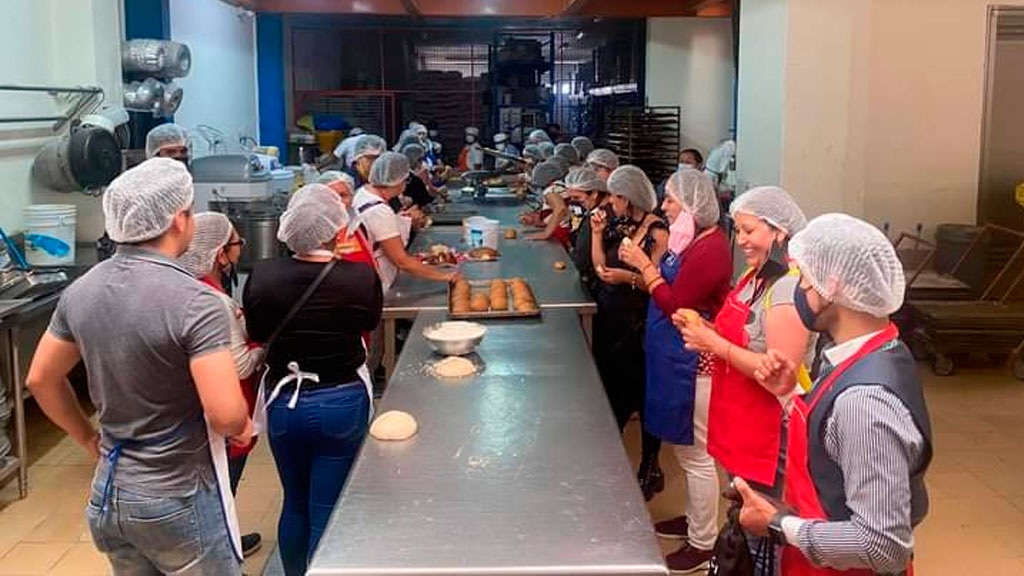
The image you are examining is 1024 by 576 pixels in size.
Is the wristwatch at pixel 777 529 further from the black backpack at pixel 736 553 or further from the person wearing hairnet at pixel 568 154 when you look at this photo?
the person wearing hairnet at pixel 568 154

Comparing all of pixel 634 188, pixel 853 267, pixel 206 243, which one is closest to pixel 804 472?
pixel 853 267

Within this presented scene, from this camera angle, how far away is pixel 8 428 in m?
3.82

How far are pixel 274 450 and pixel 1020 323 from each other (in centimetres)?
442

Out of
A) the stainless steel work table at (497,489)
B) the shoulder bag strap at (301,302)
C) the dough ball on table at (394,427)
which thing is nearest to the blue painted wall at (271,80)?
the stainless steel work table at (497,489)

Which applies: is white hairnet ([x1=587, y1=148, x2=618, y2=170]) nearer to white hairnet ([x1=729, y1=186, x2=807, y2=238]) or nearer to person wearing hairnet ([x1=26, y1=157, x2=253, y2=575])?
white hairnet ([x1=729, y1=186, x2=807, y2=238])

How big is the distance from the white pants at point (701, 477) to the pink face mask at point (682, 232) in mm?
411

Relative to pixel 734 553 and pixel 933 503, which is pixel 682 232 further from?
pixel 933 503

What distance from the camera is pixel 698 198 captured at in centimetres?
290

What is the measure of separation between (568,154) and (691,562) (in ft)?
14.4

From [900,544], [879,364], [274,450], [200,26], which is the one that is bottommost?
[274,450]

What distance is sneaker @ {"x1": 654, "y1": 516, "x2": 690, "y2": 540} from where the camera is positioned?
3.29 meters

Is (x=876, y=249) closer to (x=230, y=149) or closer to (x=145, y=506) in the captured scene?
(x=145, y=506)

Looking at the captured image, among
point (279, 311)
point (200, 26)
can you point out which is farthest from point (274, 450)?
point (200, 26)

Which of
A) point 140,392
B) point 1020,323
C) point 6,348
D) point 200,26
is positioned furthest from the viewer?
point 200,26
